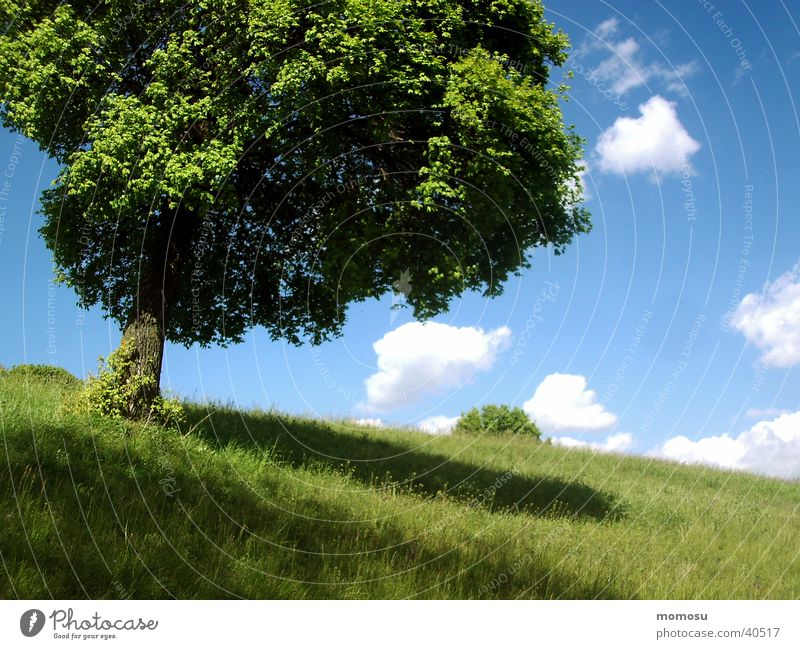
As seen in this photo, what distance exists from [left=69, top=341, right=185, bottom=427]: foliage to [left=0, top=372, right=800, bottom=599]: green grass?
62cm

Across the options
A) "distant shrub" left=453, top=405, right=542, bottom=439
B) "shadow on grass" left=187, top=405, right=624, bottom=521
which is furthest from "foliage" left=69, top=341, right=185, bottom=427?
"distant shrub" left=453, top=405, right=542, bottom=439

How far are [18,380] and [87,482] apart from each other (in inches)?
417

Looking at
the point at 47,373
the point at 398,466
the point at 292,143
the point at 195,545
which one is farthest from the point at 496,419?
the point at 195,545

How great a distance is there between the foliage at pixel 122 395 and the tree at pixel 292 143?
36cm

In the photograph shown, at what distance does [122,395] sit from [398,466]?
760 centimetres

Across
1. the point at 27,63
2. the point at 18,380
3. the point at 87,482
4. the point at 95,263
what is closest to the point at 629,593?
the point at 87,482

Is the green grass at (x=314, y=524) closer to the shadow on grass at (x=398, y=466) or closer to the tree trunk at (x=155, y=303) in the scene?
the shadow on grass at (x=398, y=466)

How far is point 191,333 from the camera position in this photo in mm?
17750

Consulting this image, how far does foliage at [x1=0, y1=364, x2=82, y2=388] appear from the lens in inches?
842

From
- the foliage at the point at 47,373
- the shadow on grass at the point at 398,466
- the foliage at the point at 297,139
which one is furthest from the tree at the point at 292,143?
the foliage at the point at 47,373

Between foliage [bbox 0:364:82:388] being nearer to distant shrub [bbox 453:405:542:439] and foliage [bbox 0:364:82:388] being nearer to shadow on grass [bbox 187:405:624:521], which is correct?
shadow on grass [bbox 187:405:624:521]

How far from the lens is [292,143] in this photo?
14.9 meters
